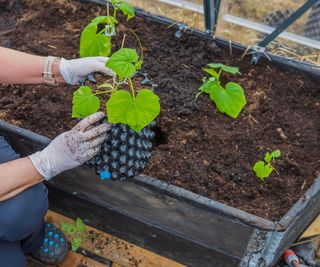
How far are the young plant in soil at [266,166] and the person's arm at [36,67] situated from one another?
1.73 feet

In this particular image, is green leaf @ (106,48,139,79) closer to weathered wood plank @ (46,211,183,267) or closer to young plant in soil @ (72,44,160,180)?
young plant in soil @ (72,44,160,180)

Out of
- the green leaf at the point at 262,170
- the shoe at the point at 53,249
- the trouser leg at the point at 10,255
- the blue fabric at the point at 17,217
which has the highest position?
the green leaf at the point at 262,170

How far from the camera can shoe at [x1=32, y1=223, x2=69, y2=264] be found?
1.75 meters

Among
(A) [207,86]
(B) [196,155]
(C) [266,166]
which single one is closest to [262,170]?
(C) [266,166]

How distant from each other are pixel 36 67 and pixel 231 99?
2.03ft

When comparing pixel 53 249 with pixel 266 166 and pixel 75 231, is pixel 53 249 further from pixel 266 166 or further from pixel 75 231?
pixel 266 166

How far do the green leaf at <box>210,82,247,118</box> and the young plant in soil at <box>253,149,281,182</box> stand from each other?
0.17 metres

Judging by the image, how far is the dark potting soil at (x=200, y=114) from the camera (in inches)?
60.3

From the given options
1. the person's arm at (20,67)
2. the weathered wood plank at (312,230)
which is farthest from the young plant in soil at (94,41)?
the weathered wood plank at (312,230)

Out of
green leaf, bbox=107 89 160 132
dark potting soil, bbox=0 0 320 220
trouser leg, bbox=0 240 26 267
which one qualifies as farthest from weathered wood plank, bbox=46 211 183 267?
green leaf, bbox=107 89 160 132

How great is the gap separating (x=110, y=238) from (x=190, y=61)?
2.37 ft

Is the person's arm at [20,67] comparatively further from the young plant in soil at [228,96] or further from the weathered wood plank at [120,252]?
the weathered wood plank at [120,252]

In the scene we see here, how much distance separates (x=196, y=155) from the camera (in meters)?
1.59

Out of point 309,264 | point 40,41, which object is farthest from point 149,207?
point 40,41
